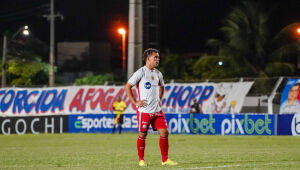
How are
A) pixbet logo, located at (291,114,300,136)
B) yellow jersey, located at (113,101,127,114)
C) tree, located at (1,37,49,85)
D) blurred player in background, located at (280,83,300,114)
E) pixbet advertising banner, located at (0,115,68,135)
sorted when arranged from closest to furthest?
pixbet logo, located at (291,114,300,136), blurred player in background, located at (280,83,300,114), yellow jersey, located at (113,101,127,114), pixbet advertising banner, located at (0,115,68,135), tree, located at (1,37,49,85)

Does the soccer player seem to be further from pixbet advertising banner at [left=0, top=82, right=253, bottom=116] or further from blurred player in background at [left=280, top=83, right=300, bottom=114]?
pixbet advertising banner at [left=0, top=82, right=253, bottom=116]

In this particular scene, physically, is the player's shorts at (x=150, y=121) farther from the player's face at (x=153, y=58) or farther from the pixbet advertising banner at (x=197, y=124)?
the pixbet advertising banner at (x=197, y=124)

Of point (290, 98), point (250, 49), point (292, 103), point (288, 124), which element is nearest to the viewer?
point (288, 124)

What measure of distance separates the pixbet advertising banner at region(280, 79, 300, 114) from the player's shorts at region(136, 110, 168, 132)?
17.9 metres

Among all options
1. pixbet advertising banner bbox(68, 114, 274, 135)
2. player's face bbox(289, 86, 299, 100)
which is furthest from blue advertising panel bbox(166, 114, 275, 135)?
player's face bbox(289, 86, 299, 100)

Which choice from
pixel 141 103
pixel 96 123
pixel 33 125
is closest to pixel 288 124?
pixel 96 123

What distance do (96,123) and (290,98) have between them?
9666mm

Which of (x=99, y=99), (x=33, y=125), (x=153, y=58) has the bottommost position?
(x=33, y=125)

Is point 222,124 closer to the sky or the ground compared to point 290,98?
closer to the ground

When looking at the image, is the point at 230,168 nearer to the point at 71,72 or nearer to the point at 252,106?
the point at 252,106

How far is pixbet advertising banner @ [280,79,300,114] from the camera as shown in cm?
2903

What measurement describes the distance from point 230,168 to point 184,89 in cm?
2236

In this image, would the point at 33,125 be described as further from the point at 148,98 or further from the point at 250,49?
the point at 148,98

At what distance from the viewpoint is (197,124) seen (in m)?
29.7
